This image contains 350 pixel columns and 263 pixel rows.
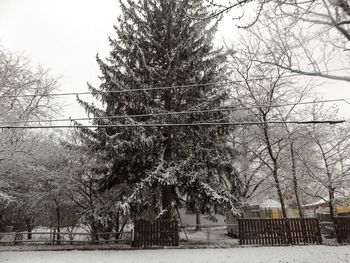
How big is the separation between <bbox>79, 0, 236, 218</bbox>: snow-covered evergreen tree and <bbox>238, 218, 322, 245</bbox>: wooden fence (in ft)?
4.87

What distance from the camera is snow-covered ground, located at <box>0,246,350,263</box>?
9659mm

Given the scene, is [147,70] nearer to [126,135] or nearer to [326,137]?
[126,135]

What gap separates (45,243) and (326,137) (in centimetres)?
1713

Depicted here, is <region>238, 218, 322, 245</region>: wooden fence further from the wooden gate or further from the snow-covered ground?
the wooden gate

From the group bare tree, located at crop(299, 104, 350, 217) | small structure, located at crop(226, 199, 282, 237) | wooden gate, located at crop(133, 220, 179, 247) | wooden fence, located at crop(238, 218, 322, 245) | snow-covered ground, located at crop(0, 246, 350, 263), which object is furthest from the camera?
small structure, located at crop(226, 199, 282, 237)

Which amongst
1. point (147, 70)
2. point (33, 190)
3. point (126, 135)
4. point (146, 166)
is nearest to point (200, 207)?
point (146, 166)

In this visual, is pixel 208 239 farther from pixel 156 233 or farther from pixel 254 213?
pixel 254 213

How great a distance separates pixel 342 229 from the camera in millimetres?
13148

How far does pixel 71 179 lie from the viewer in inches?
635

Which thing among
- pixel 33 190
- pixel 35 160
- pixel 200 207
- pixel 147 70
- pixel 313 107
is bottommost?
pixel 200 207

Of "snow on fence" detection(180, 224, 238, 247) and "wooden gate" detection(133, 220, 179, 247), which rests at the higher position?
"wooden gate" detection(133, 220, 179, 247)

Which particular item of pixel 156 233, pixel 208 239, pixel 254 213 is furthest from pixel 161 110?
pixel 254 213

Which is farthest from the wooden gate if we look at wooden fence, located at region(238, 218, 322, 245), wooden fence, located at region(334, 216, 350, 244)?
wooden fence, located at region(334, 216, 350, 244)

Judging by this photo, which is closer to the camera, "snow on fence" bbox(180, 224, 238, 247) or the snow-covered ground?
the snow-covered ground
